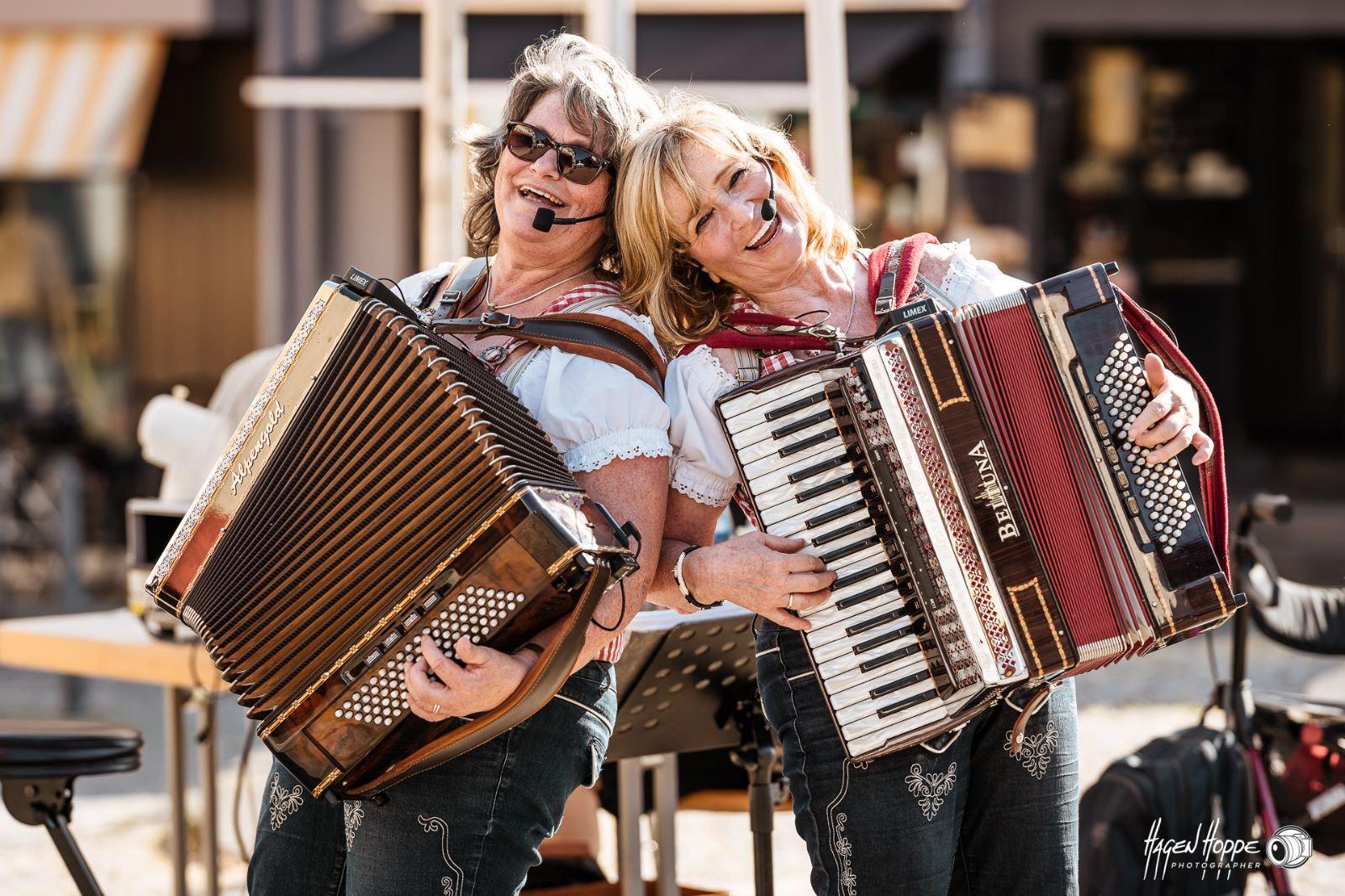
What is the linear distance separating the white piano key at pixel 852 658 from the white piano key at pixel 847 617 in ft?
0.08

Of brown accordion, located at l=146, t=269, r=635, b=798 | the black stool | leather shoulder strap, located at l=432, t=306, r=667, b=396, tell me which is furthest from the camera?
the black stool

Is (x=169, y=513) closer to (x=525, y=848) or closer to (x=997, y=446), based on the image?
(x=525, y=848)

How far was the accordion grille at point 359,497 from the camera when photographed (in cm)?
195

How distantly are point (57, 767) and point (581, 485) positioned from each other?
4.18 ft

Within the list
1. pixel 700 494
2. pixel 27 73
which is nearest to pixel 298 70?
pixel 27 73

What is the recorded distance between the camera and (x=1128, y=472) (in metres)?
2.04

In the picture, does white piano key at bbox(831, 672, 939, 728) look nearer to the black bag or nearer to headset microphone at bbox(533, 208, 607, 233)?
headset microphone at bbox(533, 208, 607, 233)

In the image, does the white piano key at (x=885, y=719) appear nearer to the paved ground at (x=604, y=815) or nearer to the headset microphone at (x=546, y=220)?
the headset microphone at (x=546, y=220)

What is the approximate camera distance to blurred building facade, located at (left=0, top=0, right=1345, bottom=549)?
27.8ft

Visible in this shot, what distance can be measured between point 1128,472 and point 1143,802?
1.37 m

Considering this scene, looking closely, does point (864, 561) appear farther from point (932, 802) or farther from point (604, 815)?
point (604, 815)

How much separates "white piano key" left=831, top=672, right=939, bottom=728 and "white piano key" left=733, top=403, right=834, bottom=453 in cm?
38

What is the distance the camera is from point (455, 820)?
2021 millimetres

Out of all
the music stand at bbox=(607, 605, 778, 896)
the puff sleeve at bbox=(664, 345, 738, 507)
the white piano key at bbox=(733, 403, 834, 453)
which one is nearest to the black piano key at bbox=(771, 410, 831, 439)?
the white piano key at bbox=(733, 403, 834, 453)
